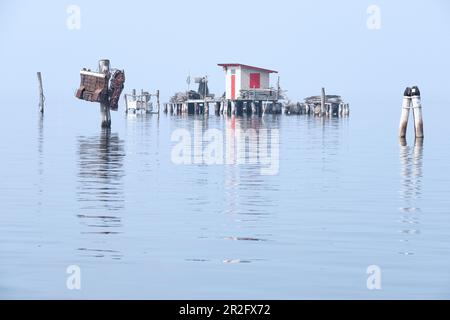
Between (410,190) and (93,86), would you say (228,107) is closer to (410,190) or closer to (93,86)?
(93,86)

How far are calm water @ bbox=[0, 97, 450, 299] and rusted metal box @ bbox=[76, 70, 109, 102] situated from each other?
20.8 meters

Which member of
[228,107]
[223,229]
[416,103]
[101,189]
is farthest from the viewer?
[228,107]

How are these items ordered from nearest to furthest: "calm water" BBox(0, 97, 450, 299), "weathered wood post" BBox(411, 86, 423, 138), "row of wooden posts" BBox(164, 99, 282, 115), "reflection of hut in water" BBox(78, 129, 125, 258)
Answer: "calm water" BBox(0, 97, 450, 299) < "reflection of hut in water" BBox(78, 129, 125, 258) < "weathered wood post" BBox(411, 86, 423, 138) < "row of wooden posts" BBox(164, 99, 282, 115)

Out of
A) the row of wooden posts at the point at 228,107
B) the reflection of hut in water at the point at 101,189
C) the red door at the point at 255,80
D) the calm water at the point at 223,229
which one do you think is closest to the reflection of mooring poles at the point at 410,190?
the calm water at the point at 223,229

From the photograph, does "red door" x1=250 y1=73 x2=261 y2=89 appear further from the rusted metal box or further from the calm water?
the calm water

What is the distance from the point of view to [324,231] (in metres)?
20.6

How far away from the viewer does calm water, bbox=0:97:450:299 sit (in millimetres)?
15555

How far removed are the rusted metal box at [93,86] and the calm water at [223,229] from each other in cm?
2081

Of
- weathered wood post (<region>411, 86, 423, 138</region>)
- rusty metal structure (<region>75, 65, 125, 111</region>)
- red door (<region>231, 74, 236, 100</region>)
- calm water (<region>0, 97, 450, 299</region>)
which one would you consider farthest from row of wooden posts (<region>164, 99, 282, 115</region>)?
calm water (<region>0, 97, 450, 299</region>)

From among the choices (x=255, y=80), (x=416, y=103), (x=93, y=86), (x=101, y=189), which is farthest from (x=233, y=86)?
(x=101, y=189)

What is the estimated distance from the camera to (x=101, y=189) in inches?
1102

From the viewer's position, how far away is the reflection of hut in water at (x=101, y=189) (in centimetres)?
2100

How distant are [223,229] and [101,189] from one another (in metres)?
7.91
